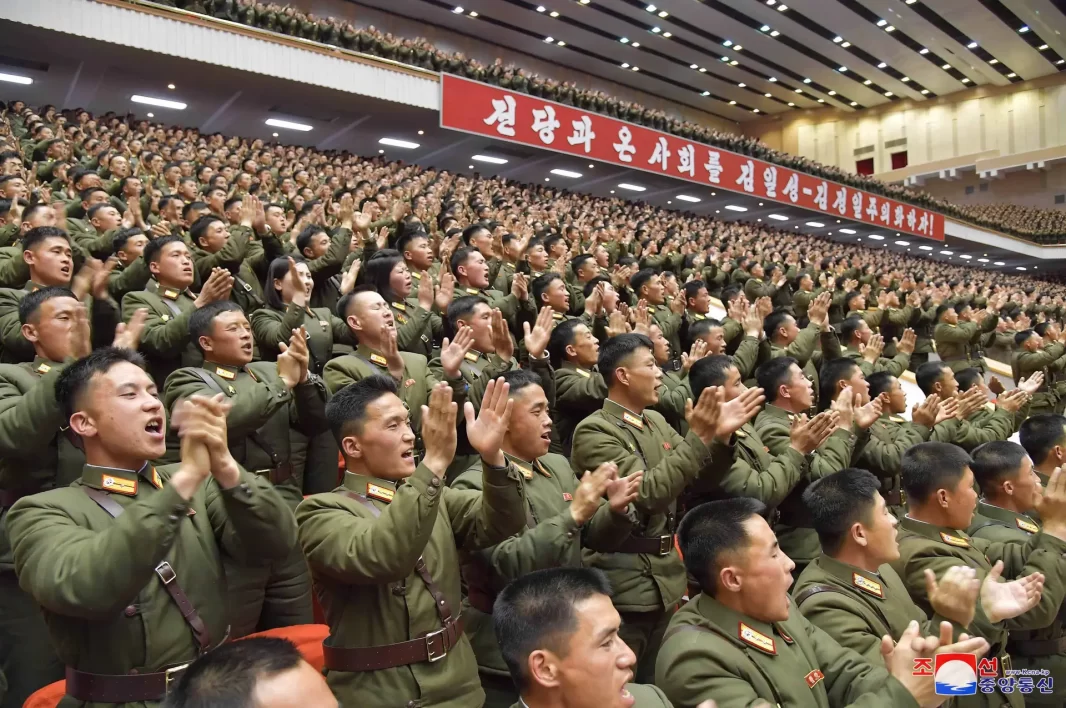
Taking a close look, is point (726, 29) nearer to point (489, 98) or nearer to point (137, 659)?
point (489, 98)

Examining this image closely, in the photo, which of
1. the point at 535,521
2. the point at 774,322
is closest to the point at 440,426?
the point at 535,521

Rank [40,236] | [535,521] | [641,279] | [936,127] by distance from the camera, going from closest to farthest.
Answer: [535,521], [40,236], [641,279], [936,127]

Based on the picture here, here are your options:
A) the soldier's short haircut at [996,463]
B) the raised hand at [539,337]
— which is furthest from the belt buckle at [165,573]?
the soldier's short haircut at [996,463]

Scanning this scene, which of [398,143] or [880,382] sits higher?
[398,143]

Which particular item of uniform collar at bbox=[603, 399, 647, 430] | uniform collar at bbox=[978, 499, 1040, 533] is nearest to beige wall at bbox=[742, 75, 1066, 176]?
uniform collar at bbox=[978, 499, 1040, 533]

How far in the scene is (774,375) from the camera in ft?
10.7

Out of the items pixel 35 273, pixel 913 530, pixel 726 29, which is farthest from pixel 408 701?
pixel 726 29

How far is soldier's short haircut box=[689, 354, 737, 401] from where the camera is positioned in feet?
10.5

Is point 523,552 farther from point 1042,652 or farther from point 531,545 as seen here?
point 1042,652

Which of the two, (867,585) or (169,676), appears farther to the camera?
(867,585)

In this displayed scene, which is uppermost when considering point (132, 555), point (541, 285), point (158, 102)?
point (158, 102)

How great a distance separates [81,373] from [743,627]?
1544 mm

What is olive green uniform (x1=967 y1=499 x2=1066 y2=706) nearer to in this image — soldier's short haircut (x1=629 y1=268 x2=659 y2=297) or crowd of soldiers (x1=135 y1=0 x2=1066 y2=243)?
soldier's short haircut (x1=629 y1=268 x2=659 y2=297)

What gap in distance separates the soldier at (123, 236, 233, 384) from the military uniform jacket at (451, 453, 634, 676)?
1.33 meters
